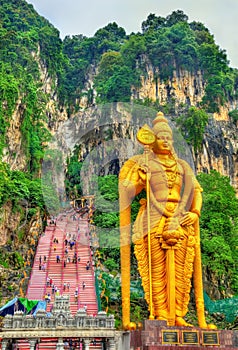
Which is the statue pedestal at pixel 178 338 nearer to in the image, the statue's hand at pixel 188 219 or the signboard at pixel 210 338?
the signboard at pixel 210 338

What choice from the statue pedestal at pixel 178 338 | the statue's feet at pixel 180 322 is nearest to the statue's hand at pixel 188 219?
the statue's feet at pixel 180 322

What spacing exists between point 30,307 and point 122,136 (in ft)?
53.8

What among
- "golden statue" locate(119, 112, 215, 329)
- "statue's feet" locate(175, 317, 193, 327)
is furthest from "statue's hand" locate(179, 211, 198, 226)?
"statue's feet" locate(175, 317, 193, 327)

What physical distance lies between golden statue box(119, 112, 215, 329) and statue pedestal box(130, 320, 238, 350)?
17.4 inches

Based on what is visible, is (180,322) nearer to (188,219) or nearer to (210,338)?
(210,338)

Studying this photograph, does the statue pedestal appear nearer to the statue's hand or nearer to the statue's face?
the statue's hand

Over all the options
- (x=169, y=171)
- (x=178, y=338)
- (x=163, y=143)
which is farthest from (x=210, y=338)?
(x=163, y=143)

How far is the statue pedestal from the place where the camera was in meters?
6.34

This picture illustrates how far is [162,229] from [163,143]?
156cm

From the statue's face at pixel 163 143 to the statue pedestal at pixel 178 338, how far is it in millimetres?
2997

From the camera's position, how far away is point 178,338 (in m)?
6.47

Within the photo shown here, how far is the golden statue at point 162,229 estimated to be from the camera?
7.38 meters

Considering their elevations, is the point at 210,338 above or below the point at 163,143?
below

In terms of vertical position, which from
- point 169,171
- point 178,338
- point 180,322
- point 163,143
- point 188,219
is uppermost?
point 163,143
